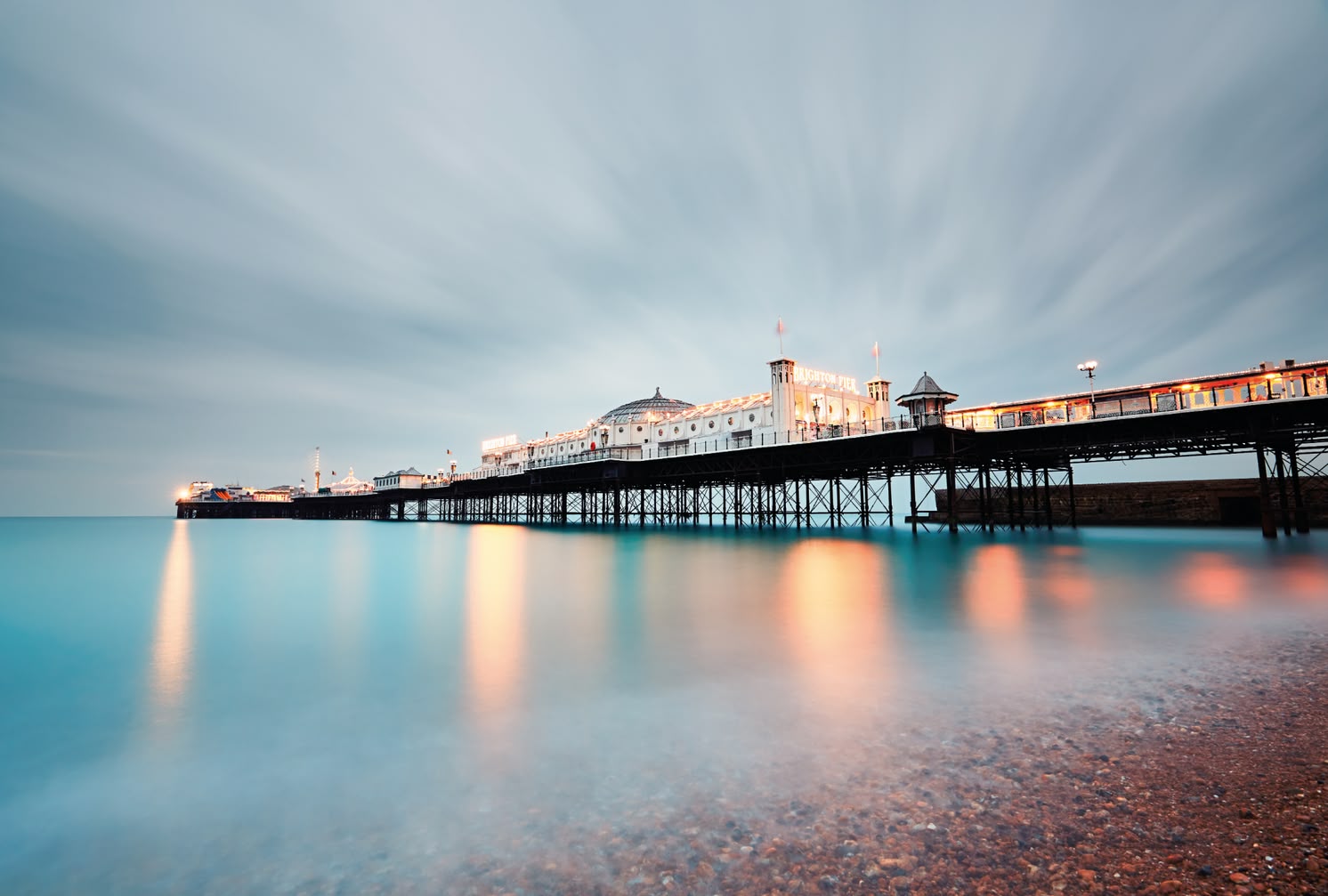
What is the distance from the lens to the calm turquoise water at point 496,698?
5.29 m

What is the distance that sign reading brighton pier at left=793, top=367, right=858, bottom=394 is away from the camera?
55.2 metres

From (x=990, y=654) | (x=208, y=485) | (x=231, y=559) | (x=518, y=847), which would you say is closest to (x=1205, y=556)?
(x=990, y=654)

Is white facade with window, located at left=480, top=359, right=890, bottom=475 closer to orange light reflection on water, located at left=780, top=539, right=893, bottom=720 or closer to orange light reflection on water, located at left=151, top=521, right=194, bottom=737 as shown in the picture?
orange light reflection on water, located at left=780, top=539, right=893, bottom=720

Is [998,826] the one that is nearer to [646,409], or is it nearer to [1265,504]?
[1265,504]

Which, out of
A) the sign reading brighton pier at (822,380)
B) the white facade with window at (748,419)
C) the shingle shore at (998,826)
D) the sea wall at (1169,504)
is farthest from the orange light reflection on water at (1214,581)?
the sign reading brighton pier at (822,380)

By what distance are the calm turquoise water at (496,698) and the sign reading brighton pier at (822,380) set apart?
34.4 m

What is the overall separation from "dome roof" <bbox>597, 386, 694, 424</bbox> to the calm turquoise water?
54110 mm

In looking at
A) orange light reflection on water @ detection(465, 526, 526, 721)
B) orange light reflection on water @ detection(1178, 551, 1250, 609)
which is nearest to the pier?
orange light reflection on water @ detection(1178, 551, 1250, 609)

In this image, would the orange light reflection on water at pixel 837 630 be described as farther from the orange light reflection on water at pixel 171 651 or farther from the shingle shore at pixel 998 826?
the orange light reflection on water at pixel 171 651

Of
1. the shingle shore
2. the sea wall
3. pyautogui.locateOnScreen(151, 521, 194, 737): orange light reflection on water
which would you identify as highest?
the sea wall

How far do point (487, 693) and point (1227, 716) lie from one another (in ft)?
31.4

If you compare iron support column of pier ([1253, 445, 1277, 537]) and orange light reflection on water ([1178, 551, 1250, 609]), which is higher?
iron support column of pier ([1253, 445, 1277, 537])

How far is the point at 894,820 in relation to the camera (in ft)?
16.3

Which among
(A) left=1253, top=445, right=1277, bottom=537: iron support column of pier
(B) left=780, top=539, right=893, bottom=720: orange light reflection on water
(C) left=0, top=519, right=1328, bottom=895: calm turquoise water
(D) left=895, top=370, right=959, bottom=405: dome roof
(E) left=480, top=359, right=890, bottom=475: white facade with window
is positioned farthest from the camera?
(E) left=480, top=359, right=890, bottom=475: white facade with window
